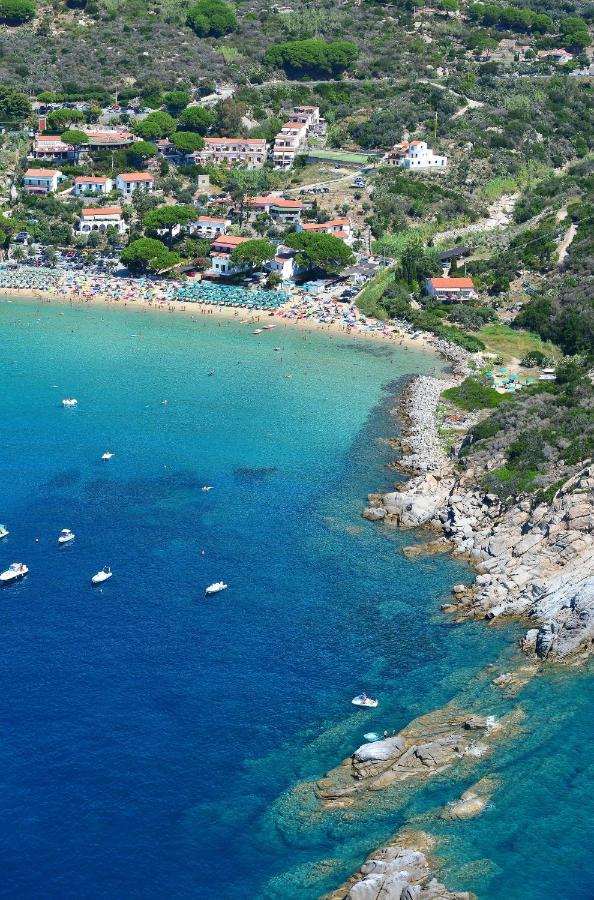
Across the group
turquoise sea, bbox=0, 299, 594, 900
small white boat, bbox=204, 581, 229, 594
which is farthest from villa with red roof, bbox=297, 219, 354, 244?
small white boat, bbox=204, 581, 229, 594

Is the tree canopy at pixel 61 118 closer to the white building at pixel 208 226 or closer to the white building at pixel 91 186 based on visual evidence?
the white building at pixel 91 186

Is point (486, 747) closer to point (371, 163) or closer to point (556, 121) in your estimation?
point (371, 163)

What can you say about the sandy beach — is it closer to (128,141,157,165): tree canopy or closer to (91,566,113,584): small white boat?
(128,141,157,165): tree canopy

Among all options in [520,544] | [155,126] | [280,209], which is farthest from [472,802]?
[155,126]

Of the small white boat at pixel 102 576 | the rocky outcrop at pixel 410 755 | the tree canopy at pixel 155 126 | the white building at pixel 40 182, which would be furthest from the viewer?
the tree canopy at pixel 155 126

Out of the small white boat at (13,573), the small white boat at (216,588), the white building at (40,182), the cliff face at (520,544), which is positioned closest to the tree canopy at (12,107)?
the white building at (40,182)

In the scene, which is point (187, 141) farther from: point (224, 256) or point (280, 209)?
point (224, 256)
